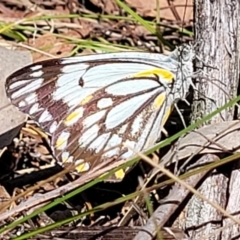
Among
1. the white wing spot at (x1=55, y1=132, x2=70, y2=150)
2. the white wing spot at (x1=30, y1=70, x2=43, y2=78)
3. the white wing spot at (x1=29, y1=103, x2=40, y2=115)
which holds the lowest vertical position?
the white wing spot at (x1=55, y1=132, x2=70, y2=150)

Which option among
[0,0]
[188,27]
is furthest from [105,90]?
[0,0]

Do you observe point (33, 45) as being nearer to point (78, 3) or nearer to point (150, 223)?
point (78, 3)

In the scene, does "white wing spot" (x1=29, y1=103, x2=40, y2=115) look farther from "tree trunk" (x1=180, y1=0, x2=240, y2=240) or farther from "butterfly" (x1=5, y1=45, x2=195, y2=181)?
"tree trunk" (x1=180, y1=0, x2=240, y2=240)

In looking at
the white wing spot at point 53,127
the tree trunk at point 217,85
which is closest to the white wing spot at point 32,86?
the white wing spot at point 53,127

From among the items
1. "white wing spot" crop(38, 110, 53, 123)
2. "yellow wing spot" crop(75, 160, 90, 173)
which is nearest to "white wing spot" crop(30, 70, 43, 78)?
"white wing spot" crop(38, 110, 53, 123)

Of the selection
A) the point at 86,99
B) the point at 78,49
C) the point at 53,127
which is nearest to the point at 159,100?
the point at 86,99

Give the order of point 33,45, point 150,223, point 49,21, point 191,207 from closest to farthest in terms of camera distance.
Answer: point 150,223, point 191,207, point 33,45, point 49,21
